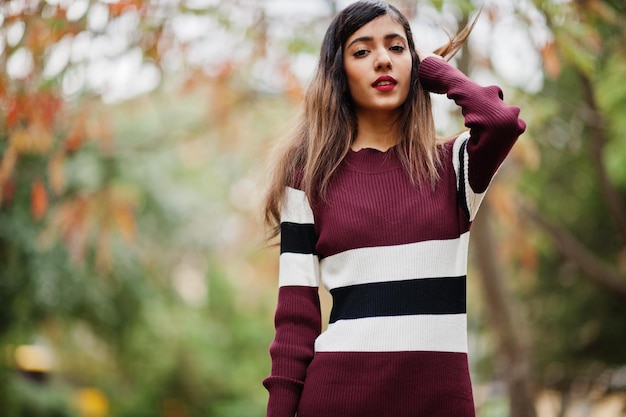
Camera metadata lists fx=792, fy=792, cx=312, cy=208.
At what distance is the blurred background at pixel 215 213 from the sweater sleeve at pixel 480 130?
471 millimetres

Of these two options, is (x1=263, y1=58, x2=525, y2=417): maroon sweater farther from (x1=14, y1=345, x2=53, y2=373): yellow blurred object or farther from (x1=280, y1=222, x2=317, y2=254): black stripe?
(x1=14, y1=345, x2=53, y2=373): yellow blurred object

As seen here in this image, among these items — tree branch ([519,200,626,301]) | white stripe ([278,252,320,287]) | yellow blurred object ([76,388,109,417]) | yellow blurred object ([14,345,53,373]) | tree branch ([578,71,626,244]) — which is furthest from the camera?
yellow blurred object ([14,345,53,373])

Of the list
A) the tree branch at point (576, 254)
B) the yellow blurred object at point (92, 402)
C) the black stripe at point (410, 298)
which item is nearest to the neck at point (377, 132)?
the black stripe at point (410, 298)

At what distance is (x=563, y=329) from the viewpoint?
338 inches

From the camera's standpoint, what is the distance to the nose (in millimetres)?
2016

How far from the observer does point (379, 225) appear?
76.2 inches

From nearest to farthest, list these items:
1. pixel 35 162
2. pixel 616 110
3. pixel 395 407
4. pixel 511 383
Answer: pixel 395 407, pixel 511 383, pixel 616 110, pixel 35 162

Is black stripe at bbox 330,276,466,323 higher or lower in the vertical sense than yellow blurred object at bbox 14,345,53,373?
higher

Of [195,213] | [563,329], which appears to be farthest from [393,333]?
[195,213]

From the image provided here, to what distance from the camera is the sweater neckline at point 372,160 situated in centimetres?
203

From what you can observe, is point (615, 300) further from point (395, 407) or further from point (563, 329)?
point (395, 407)

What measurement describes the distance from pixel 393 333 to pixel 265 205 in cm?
54

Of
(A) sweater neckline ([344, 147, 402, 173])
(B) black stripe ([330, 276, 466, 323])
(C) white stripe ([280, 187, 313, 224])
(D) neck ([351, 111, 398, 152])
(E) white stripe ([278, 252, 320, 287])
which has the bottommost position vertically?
(B) black stripe ([330, 276, 466, 323])

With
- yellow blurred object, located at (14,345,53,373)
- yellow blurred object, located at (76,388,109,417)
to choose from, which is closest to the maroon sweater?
yellow blurred object, located at (76,388,109,417)
